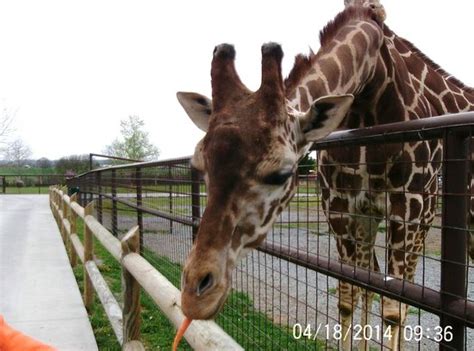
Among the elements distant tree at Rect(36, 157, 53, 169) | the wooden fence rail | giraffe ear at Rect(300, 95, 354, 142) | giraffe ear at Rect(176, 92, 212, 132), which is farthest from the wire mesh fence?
distant tree at Rect(36, 157, 53, 169)

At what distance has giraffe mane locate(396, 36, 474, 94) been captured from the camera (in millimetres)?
4055

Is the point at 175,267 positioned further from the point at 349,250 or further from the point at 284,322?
the point at 349,250

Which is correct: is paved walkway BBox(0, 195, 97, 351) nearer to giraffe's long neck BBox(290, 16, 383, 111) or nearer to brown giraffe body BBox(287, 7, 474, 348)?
brown giraffe body BBox(287, 7, 474, 348)

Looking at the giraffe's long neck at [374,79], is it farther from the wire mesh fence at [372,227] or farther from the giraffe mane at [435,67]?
the wire mesh fence at [372,227]

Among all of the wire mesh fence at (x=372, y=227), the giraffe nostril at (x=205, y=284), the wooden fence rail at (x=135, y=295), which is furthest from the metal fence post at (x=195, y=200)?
the giraffe nostril at (x=205, y=284)

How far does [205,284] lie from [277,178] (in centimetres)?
50

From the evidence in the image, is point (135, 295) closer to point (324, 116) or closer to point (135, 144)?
point (324, 116)

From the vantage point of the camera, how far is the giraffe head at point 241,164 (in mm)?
1596

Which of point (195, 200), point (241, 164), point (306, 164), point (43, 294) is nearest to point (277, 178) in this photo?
point (241, 164)

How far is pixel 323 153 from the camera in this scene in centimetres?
337

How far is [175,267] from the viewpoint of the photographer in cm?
533

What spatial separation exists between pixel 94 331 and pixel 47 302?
83 cm

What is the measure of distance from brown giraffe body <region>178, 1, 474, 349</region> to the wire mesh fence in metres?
0.02

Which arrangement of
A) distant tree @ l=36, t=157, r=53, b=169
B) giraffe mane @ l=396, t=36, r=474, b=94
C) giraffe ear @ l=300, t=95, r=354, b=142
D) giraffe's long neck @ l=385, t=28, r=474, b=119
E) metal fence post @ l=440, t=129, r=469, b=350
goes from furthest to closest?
distant tree @ l=36, t=157, r=53, b=169, giraffe mane @ l=396, t=36, r=474, b=94, giraffe's long neck @ l=385, t=28, r=474, b=119, giraffe ear @ l=300, t=95, r=354, b=142, metal fence post @ l=440, t=129, r=469, b=350
